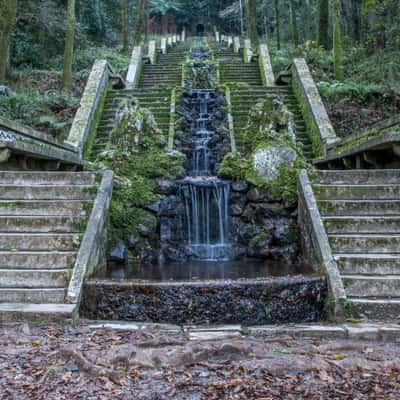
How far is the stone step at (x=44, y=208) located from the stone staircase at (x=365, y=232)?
3.53m

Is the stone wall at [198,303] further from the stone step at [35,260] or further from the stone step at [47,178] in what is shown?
the stone step at [47,178]

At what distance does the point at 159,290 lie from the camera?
5.18 meters

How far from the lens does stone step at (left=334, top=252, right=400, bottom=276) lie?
543 cm

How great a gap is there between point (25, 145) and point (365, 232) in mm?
5377

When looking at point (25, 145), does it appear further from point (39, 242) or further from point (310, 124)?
point (310, 124)

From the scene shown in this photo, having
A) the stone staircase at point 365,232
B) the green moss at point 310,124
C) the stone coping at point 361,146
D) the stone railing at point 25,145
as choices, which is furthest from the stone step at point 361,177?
the stone railing at point 25,145

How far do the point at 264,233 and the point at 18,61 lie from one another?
16.8 m

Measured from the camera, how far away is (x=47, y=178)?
7172 millimetres

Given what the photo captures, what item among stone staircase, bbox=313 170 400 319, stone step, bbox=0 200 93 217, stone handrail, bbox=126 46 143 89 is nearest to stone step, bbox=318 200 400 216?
stone staircase, bbox=313 170 400 319

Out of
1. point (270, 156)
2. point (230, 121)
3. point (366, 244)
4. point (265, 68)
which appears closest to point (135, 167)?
point (270, 156)

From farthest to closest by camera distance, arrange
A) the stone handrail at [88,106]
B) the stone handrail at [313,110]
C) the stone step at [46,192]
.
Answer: the stone handrail at [88,106] → the stone handrail at [313,110] → the stone step at [46,192]

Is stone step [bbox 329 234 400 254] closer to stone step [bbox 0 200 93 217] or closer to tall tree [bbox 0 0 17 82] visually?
stone step [bbox 0 200 93 217]

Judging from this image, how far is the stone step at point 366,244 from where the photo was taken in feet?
19.2

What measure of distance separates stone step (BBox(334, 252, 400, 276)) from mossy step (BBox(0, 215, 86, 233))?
11.5ft
